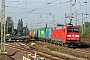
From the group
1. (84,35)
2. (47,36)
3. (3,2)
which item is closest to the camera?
(3,2)

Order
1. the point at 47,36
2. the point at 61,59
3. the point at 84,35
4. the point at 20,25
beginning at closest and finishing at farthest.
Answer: the point at 61,59 → the point at 47,36 → the point at 84,35 → the point at 20,25

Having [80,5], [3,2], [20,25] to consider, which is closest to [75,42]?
[80,5]

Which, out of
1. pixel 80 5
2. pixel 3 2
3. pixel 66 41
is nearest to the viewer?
pixel 3 2

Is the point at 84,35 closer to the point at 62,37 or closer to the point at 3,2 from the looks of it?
the point at 62,37

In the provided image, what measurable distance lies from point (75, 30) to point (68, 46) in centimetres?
248

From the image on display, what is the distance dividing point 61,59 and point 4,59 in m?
4.68

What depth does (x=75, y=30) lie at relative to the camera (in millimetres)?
30859

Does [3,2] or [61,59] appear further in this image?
[3,2]

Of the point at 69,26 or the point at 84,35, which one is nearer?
the point at 69,26

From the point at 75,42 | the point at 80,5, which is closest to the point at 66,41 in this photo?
the point at 75,42

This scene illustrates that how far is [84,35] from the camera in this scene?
2427 inches

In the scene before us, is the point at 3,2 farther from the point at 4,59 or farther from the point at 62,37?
the point at 62,37

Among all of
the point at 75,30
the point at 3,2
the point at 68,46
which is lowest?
the point at 68,46

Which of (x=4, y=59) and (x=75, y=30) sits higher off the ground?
(x=75, y=30)
